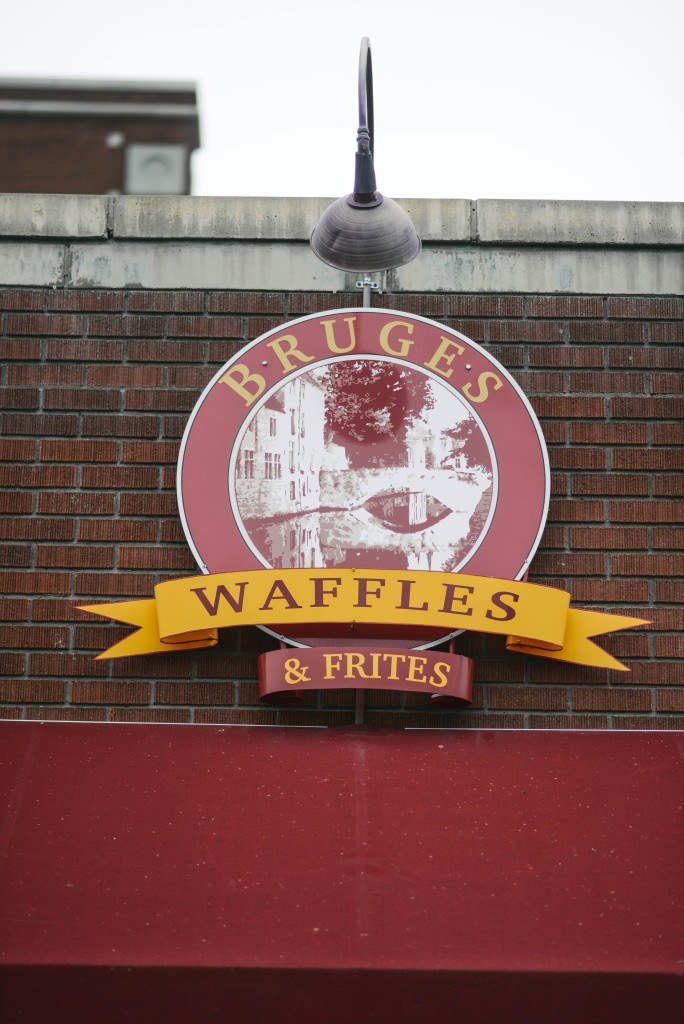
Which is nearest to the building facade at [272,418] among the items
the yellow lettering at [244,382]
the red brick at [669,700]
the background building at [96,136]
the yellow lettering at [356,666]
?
the red brick at [669,700]

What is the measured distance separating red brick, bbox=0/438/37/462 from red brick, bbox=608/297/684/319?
10.3 feet

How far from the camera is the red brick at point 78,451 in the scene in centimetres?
647

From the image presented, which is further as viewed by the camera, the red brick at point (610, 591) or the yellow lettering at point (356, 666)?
the red brick at point (610, 591)

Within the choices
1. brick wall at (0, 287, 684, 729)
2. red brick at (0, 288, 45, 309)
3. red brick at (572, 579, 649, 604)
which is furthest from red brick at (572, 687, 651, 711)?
red brick at (0, 288, 45, 309)

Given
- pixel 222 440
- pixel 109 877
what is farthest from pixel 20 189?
Result: pixel 109 877

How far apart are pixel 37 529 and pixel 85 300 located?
1281 mm

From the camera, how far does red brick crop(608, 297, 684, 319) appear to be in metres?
6.71

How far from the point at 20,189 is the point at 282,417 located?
18.6 metres

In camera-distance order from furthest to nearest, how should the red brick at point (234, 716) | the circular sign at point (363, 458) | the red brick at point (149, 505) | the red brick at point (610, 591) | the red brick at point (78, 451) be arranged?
the red brick at point (78, 451)
the red brick at point (149, 505)
the red brick at point (610, 591)
the circular sign at point (363, 458)
the red brick at point (234, 716)

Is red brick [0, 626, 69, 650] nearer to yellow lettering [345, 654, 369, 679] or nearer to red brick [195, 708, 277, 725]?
red brick [195, 708, 277, 725]

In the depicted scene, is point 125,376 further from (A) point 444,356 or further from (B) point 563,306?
(B) point 563,306

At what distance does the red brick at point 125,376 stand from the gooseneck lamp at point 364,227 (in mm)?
1182

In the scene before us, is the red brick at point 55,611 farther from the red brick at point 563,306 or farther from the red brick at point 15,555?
the red brick at point 563,306

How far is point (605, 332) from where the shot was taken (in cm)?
670
